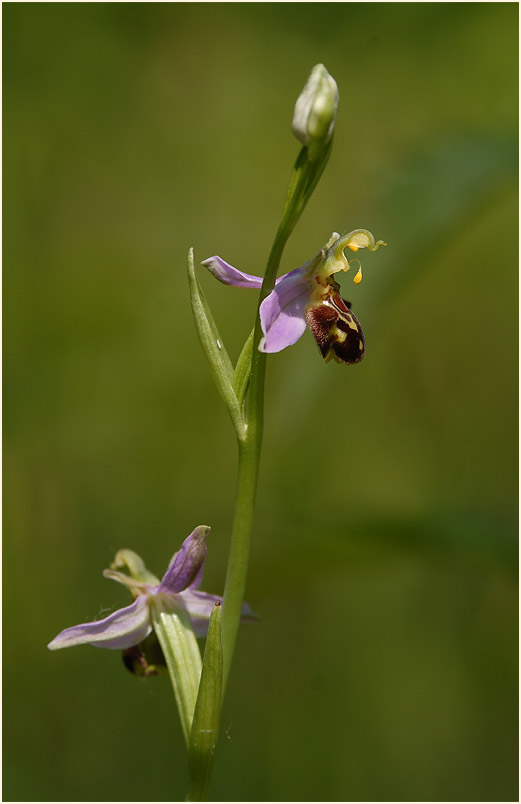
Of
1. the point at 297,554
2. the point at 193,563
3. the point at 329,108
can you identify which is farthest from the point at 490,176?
the point at 193,563

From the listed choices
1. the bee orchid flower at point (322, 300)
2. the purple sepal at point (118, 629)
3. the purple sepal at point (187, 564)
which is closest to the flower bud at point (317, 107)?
the bee orchid flower at point (322, 300)

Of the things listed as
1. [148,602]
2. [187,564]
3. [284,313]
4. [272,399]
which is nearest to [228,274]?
[284,313]

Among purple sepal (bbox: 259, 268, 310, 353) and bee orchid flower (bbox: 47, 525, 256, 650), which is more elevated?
purple sepal (bbox: 259, 268, 310, 353)

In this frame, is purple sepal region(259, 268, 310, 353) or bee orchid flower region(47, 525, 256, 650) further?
bee orchid flower region(47, 525, 256, 650)

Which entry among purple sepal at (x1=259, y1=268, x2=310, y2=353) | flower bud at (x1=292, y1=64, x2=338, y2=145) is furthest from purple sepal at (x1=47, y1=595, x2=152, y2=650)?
flower bud at (x1=292, y1=64, x2=338, y2=145)

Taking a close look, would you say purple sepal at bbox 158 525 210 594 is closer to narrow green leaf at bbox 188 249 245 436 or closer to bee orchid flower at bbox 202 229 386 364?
narrow green leaf at bbox 188 249 245 436

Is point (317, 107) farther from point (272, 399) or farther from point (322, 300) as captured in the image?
point (272, 399)

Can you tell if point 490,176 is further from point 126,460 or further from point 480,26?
point 480,26
